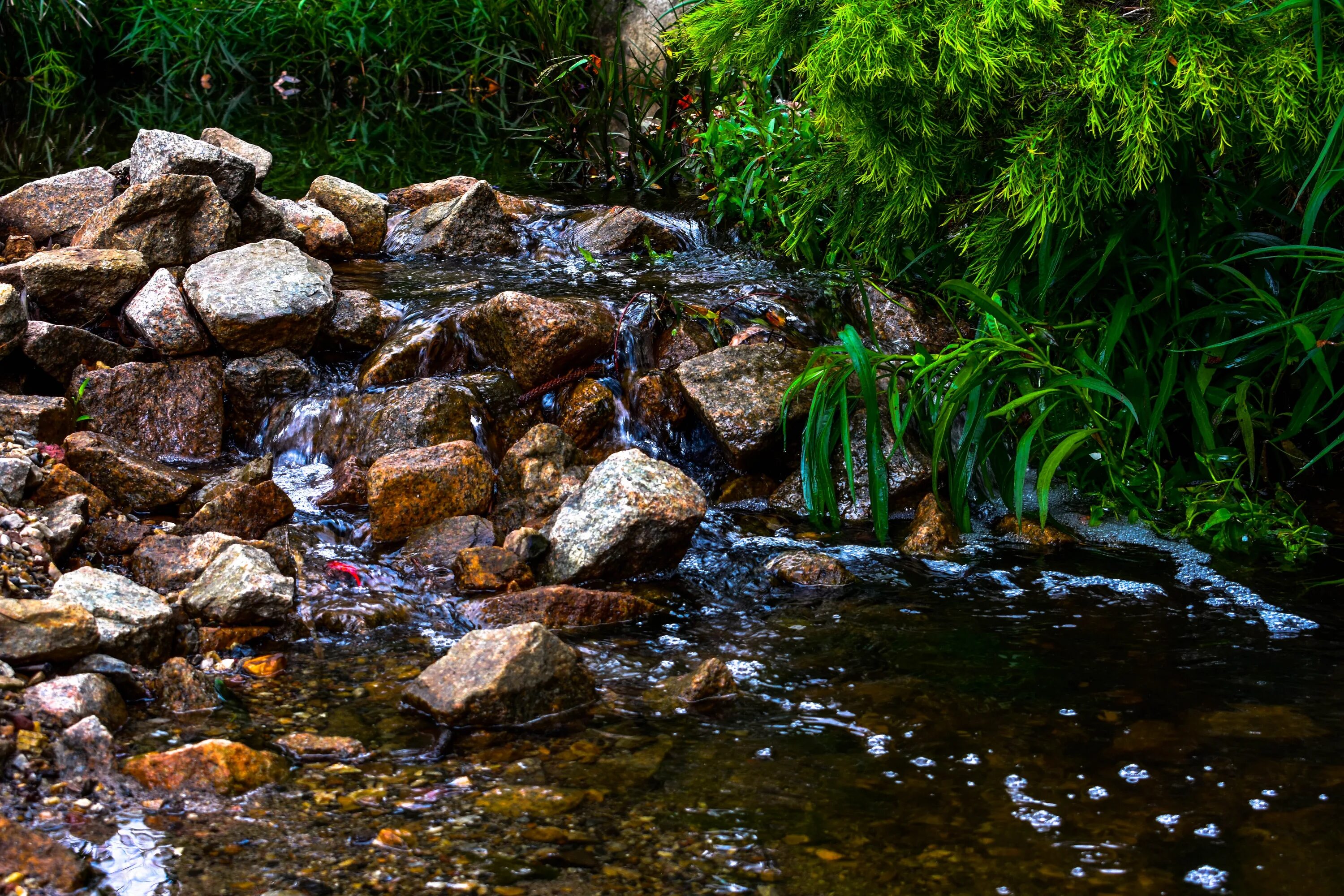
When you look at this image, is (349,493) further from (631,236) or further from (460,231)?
(631,236)

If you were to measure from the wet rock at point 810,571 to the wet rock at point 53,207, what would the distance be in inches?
145

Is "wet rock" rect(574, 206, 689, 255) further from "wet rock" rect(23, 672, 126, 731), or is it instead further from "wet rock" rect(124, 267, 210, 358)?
"wet rock" rect(23, 672, 126, 731)

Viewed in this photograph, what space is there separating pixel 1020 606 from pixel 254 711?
1.99 meters

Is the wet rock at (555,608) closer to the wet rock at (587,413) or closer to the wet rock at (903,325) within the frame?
the wet rock at (587,413)

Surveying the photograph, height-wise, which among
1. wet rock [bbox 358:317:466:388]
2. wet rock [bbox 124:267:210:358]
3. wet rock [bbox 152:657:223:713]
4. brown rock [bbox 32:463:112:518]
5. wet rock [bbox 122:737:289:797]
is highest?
wet rock [bbox 124:267:210:358]

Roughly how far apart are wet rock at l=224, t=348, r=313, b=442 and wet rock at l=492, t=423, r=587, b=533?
3.09 ft

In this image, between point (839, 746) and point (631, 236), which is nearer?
point (839, 746)

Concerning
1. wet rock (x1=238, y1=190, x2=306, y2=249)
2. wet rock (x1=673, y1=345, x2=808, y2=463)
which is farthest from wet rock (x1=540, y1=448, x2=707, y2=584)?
wet rock (x1=238, y1=190, x2=306, y2=249)

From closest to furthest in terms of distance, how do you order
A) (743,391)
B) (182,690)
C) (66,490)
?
(182,690), (66,490), (743,391)

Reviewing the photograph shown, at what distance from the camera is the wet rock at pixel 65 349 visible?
4.06 m

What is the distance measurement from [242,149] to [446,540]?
351 cm

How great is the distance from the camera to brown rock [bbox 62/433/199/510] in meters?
3.54

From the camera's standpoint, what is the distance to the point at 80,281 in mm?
4320

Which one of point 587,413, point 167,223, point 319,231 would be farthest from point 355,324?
point 319,231
